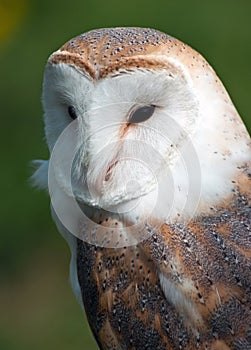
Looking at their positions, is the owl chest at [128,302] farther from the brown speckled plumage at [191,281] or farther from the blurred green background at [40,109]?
the blurred green background at [40,109]

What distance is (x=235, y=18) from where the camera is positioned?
5195 mm

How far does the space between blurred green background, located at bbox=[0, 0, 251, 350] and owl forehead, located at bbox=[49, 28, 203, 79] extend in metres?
1.81

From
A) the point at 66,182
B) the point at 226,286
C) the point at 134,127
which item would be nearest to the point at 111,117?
the point at 134,127

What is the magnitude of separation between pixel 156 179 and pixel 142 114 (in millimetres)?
163

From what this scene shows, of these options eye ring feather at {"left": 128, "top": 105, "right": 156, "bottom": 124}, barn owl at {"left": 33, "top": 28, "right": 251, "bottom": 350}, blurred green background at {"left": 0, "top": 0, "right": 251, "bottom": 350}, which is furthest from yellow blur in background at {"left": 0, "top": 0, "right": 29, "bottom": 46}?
eye ring feather at {"left": 128, "top": 105, "right": 156, "bottom": 124}

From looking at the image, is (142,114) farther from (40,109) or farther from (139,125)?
(40,109)

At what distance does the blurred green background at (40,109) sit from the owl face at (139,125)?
5.42ft

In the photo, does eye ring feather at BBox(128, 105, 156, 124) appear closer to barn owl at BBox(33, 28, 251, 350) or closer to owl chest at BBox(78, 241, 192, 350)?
barn owl at BBox(33, 28, 251, 350)

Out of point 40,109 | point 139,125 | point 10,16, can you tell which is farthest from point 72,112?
point 10,16

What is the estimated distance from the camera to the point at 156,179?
2.48 meters

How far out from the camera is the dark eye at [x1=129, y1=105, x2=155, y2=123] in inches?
94.4

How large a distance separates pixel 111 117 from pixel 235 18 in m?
2.92

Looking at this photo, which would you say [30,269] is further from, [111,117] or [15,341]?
[111,117]

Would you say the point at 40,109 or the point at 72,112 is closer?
the point at 72,112
